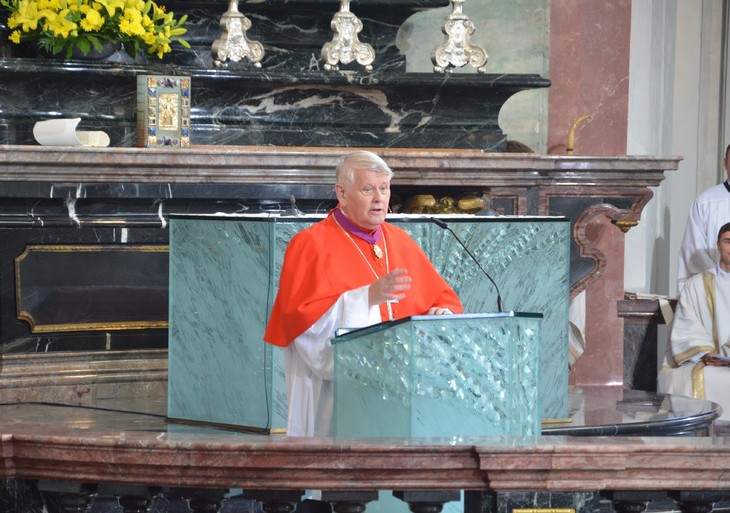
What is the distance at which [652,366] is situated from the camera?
377 inches

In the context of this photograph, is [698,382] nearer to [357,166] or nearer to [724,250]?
[724,250]

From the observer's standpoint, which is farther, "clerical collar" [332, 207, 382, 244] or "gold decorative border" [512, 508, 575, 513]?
"clerical collar" [332, 207, 382, 244]

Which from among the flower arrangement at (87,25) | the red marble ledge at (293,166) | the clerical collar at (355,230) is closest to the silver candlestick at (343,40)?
the red marble ledge at (293,166)

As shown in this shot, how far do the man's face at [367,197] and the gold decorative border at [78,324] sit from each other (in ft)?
7.47

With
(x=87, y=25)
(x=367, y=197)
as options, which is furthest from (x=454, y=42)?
(x=367, y=197)

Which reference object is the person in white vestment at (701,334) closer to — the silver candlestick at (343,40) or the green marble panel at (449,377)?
the silver candlestick at (343,40)

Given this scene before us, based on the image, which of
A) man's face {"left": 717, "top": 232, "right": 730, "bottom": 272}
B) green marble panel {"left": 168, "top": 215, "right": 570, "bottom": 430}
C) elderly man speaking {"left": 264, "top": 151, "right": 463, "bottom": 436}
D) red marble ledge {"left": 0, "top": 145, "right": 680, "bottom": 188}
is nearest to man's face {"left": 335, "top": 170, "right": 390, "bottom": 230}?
elderly man speaking {"left": 264, "top": 151, "right": 463, "bottom": 436}

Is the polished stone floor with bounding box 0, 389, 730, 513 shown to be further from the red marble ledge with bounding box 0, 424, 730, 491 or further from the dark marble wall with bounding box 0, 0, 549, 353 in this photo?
the red marble ledge with bounding box 0, 424, 730, 491

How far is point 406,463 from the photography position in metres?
4.17

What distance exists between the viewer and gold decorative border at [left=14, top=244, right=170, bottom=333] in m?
7.38

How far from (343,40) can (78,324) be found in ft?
7.04

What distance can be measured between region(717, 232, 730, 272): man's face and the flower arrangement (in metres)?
3.42

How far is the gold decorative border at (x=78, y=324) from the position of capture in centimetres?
738

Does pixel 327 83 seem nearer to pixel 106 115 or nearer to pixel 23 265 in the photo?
pixel 106 115
